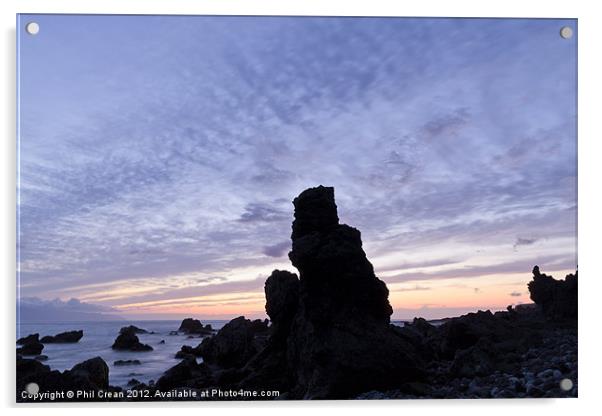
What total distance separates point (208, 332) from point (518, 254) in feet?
13.9

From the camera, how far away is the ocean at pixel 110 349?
6.29m

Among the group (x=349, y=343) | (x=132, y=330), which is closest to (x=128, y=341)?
(x=132, y=330)

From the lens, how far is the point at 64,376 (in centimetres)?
637

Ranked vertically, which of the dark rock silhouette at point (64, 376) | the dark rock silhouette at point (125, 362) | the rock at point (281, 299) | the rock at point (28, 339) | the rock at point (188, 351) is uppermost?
the rock at point (281, 299)

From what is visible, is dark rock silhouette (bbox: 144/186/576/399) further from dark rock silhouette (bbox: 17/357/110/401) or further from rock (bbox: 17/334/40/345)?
rock (bbox: 17/334/40/345)

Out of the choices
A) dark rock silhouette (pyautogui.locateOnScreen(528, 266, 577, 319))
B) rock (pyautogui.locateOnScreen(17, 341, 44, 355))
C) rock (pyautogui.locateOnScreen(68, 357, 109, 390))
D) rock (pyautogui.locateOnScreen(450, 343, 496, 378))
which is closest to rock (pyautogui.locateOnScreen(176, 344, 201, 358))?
rock (pyautogui.locateOnScreen(68, 357, 109, 390))

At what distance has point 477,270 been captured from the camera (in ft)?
22.5

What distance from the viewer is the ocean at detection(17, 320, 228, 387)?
248 inches

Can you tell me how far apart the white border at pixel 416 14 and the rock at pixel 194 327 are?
38.8 inches

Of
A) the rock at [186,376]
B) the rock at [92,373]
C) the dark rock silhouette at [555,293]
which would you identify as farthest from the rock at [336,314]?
the rock at [92,373]

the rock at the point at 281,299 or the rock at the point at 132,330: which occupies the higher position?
the rock at the point at 281,299

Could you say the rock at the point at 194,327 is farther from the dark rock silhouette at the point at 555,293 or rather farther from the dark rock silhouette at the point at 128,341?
the dark rock silhouette at the point at 555,293

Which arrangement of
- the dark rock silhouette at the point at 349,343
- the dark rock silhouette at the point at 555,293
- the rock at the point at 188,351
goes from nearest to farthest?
the dark rock silhouette at the point at 349,343 → the dark rock silhouette at the point at 555,293 → the rock at the point at 188,351

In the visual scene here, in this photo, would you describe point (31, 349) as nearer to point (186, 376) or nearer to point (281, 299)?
point (186, 376)
